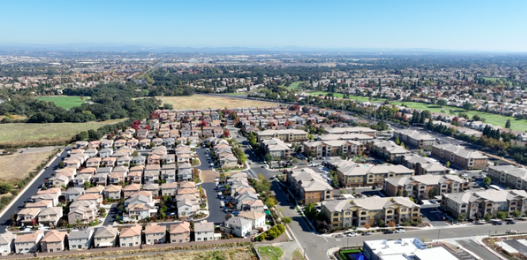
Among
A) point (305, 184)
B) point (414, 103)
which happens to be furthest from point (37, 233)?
point (414, 103)

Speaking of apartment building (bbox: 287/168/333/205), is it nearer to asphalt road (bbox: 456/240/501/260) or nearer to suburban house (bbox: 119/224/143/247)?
asphalt road (bbox: 456/240/501/260)

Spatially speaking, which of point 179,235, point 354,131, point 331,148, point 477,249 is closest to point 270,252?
point 179,235

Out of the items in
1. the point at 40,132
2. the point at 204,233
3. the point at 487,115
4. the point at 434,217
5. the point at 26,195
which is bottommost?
the point at 26,195

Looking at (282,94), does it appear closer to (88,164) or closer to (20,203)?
(88,164)

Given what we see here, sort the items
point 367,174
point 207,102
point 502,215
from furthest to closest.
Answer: point 207,102 < point 367,174 < point 502,215

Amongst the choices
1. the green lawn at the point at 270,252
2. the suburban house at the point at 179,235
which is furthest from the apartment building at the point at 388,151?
the suburban house at the point at 179,235

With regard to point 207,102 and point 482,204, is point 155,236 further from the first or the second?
point 207,102

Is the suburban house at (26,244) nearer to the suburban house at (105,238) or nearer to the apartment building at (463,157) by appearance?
the suburban house at (105,238)
